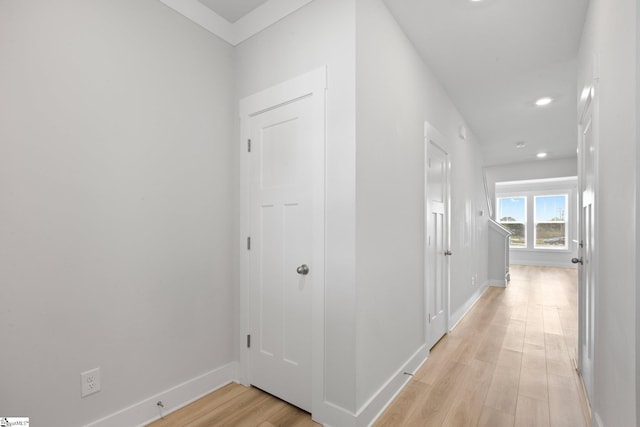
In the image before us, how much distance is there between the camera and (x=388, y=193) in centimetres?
209

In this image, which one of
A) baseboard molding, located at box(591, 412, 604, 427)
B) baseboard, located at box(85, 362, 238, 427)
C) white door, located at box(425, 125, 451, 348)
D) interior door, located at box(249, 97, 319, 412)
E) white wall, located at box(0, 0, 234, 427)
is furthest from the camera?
white door, located at box(425, 125, 451, 348)

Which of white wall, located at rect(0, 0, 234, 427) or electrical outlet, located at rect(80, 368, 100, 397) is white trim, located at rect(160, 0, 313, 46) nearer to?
white wall, located at rect(0, 0, 234, 427)

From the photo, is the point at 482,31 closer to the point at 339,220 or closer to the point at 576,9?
the point at 576,9

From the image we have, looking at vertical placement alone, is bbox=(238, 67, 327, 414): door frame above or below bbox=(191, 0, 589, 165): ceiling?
below

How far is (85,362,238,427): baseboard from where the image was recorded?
1.67 m

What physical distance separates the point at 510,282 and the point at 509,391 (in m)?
4.74

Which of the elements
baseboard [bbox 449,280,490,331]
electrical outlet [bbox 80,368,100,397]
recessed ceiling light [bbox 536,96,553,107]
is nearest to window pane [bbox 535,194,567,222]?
baseboard [bbox 449,280,490,331]

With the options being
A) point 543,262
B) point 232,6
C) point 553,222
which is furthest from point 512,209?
point 232,6

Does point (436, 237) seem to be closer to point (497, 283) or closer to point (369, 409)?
point (369, 409)

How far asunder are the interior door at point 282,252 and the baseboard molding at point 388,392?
0.36 m

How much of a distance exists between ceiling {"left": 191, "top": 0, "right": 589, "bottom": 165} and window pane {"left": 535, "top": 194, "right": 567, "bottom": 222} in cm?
491

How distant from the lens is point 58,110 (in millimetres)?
1505

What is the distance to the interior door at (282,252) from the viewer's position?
6.30 ft

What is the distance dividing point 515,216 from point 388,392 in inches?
348
